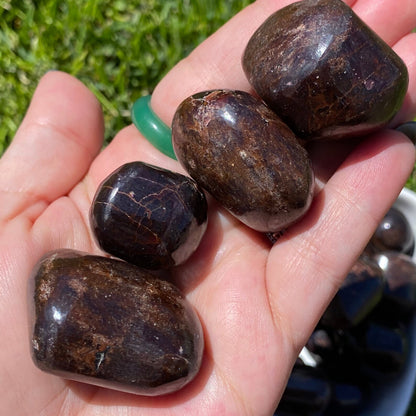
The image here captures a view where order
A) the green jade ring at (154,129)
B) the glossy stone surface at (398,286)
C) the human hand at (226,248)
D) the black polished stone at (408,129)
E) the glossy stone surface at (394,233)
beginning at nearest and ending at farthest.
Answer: the human hand at (226,248)
the black polished stone at (408,129)
the green jade ring at (154,129)
the glossy stone surface at (398,286)
the glossy stone surface at (394,233)

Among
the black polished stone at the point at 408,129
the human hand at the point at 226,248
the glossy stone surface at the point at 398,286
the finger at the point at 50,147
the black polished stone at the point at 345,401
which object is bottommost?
the black polished stone at the point at 345,401

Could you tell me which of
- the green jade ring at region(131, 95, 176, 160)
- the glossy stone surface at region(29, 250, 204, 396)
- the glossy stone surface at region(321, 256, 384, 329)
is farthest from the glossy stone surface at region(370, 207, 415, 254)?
the glossy stone surface at region(29, 250, 204, 396)

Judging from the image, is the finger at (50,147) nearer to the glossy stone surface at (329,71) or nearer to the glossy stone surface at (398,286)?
the glossy stone surface at (329,71)

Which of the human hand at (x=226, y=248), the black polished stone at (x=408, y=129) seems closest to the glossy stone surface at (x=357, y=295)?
the human hand at (x=226, y=248)

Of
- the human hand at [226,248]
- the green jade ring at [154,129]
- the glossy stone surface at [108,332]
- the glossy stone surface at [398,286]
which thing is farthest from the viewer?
the glossy stone surface at [398,286]

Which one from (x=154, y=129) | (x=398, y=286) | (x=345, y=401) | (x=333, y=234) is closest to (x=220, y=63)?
(x=154, y=129)

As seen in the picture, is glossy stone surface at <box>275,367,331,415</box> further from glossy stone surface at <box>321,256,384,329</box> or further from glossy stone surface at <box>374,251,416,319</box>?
glossy stone surface at <box>374,251,416,319</box>
